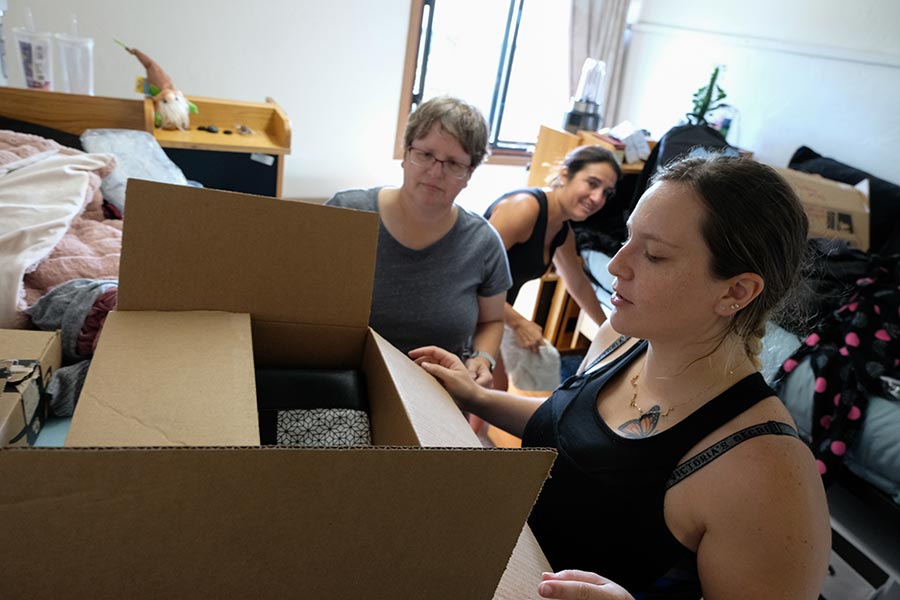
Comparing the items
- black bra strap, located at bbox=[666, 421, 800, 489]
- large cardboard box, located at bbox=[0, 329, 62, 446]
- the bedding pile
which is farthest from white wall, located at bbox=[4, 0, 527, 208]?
black bra strap, located at bbox=[666, 421, 800, 489]

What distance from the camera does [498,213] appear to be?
2062 millimetres

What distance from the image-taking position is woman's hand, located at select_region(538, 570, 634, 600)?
0.63m

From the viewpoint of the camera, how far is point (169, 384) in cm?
69

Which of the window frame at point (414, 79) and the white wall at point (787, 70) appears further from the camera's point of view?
the window frame at point (414, 79)

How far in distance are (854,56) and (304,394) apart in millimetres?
3314

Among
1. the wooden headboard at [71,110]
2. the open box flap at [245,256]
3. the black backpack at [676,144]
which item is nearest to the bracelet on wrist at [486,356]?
the open box flap at [245,256]

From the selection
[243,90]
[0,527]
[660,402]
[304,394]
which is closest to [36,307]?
[304,394]

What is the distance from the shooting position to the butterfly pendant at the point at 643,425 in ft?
2.97

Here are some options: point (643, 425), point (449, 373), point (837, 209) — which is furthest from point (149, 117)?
point (837, 209)

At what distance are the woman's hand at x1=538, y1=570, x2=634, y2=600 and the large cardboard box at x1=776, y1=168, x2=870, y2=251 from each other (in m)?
2.36

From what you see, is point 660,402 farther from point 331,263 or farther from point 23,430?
point 23,430

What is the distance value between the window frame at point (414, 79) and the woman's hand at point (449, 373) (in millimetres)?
2656

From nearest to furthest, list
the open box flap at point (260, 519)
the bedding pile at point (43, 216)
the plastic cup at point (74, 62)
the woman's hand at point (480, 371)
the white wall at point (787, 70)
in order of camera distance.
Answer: the open box flap at point (260, 519)
the bedding pile at point (43, 216)
the woman's hand at point (480, 371)
the plastic cup at point (74, 62)
the white wall at point (787, 70)

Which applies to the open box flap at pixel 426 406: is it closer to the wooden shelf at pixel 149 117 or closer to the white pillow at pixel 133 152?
the white pillow at pixel 133 152
